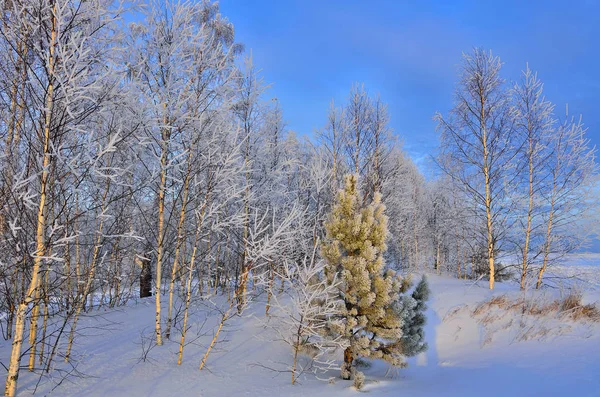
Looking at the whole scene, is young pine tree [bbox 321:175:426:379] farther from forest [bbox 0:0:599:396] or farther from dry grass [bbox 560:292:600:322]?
dry grass [bbox 560:292:600:322]

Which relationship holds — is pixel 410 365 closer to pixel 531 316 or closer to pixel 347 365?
pixel 347 365

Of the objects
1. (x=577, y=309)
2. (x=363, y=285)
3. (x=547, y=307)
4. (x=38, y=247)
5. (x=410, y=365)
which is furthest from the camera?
(x=547, y=307)

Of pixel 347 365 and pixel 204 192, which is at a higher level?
pixel 204 192

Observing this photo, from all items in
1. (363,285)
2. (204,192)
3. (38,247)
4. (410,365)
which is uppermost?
(204,192)

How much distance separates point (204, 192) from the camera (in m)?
7.33

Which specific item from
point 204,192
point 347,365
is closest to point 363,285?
point 347,365

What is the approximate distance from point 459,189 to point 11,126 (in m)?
11.4

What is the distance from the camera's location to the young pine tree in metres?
5.48

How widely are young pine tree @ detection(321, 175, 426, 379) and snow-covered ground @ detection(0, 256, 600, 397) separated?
23.2 inches

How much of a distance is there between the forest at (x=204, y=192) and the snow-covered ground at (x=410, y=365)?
0.98 feet

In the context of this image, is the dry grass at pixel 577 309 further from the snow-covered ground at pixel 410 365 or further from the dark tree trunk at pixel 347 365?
the dark tree trunk at pixel 347 365

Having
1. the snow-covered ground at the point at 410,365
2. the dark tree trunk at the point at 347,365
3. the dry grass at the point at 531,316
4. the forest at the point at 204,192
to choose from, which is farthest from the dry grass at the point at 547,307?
the dark tree trunk at the point at 347,365

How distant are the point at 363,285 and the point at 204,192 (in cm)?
410

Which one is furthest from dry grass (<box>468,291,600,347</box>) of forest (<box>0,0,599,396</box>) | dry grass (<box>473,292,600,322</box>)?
forest (<box>0,0,599,396</box>)
